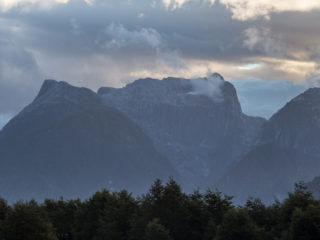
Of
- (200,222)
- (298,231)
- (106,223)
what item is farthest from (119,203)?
(298,231)

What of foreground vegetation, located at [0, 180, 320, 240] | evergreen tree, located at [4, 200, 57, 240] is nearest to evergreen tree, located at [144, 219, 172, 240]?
foreground vegetation, located at [0, 180, 320, 240]

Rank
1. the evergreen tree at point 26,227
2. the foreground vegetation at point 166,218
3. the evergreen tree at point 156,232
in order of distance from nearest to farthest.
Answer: the evergreen tree at point 26,227
the foreground vegetation at point 166,218
the evergreen tree at point 156,232

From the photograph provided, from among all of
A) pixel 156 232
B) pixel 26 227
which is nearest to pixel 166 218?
Result: pixel 156 232

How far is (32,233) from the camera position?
129500mm

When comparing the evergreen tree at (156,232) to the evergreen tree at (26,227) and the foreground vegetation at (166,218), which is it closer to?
the foreground vegetation at (166,218)

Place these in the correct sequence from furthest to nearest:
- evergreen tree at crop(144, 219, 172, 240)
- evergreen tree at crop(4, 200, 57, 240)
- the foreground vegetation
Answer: evergreen tree at crop(144, 219, 172, 240) → the foreground vegetation → evergreen tree at crop(4, 200, 57, 240)

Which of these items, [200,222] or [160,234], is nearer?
[160,234]

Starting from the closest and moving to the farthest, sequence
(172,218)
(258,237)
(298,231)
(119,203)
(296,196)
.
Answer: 1. (298,231)
2. (258,237)
3. (296,196)
4. (172,218)
5. (119,203)

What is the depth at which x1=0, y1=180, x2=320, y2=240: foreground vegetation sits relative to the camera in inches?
5153

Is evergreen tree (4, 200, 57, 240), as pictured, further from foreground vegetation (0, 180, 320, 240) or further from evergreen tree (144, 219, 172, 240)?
evergreen tree (144, 219, 172, 240)

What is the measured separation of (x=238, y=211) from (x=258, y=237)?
23.4 ft

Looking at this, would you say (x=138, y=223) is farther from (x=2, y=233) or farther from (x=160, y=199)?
(x=2, y=233)

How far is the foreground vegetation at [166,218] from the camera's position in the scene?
5153 inches

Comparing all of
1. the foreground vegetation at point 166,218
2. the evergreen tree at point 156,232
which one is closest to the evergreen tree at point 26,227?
the foreground vegetation at point 166,218
